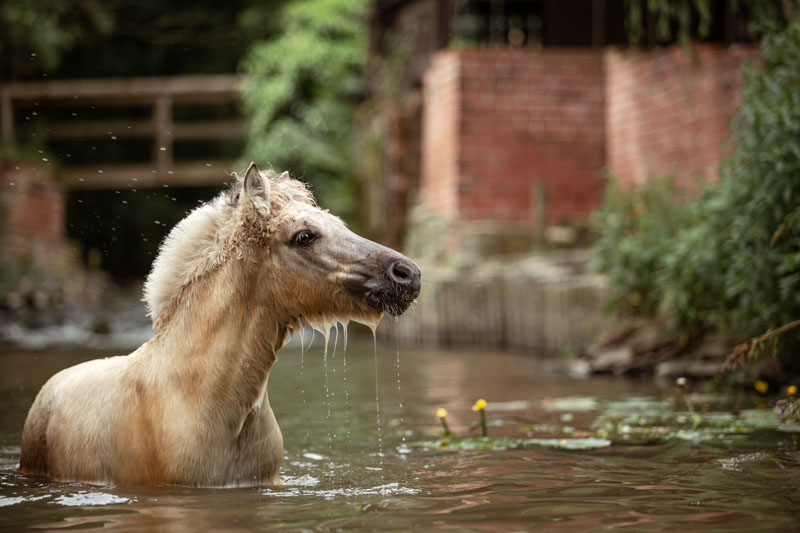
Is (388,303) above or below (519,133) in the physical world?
below

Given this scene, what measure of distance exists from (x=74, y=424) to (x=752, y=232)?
5157 millimetres

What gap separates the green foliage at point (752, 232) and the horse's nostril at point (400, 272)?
330cm

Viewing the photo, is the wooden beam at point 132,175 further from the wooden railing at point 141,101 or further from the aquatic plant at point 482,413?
the aquatic plant at point 482,413

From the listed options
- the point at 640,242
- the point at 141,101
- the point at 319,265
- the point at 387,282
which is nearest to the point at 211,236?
the point at 319,265

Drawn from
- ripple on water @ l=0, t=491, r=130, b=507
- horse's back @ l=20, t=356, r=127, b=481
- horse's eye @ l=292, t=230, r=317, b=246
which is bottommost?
ripple on water @ l=0, t=491, r=130, b=507

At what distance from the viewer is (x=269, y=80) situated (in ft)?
88.0

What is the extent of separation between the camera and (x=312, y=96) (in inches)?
1070

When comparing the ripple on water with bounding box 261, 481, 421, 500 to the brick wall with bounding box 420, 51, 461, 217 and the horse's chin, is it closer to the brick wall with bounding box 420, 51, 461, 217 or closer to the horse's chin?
the horse's chin

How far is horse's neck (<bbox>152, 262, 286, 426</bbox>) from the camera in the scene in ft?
14.9

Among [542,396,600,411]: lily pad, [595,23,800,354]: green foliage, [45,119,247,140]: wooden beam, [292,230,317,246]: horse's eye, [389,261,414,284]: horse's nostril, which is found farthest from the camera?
[45,119,247,140]: wooden beam

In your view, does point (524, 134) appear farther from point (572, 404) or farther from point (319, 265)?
point (319, 265)

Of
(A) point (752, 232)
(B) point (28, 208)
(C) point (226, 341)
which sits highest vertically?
(B) point (28, 208)

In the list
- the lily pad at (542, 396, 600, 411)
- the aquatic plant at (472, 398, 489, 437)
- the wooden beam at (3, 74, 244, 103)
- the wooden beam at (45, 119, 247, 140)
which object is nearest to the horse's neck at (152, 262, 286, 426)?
the aquatic plant at (472, 398, 489, 437)

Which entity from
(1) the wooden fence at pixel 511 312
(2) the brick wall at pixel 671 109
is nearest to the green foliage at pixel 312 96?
(1) the wooden fence at pixel 511 312
